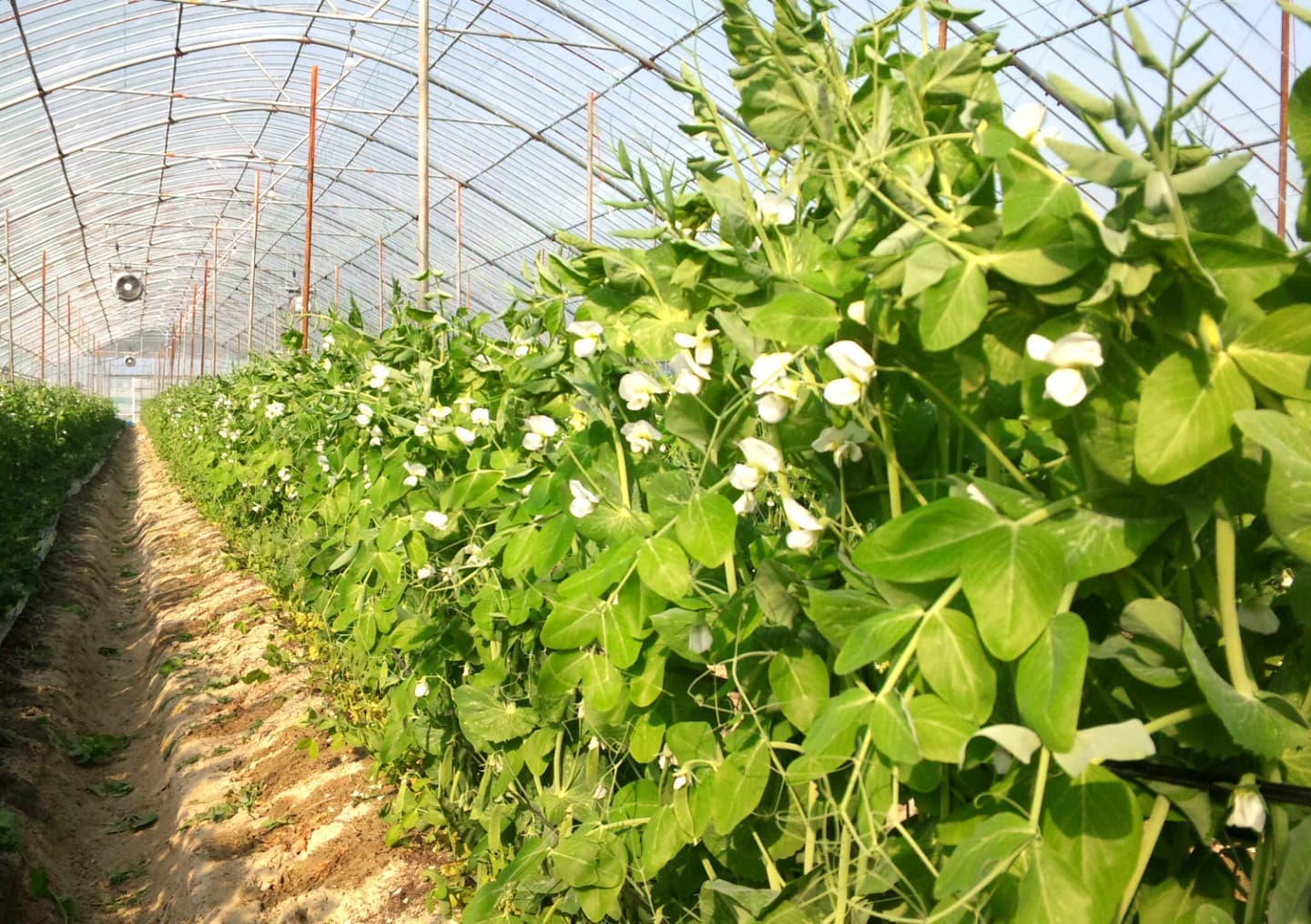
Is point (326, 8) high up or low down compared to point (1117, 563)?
up

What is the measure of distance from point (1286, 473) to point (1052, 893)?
15.0 inches

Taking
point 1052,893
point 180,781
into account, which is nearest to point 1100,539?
point 1052,893

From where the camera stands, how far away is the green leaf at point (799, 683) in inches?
46.1

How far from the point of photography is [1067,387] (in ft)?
2.43

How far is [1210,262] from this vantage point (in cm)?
74

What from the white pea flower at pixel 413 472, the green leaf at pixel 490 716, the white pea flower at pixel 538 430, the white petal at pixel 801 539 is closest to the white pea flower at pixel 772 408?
the white petal at pixel 801 539

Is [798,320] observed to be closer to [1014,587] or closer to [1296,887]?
[1014,587]

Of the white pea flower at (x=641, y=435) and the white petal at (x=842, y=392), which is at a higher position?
the white petal at (x=842, y=392)

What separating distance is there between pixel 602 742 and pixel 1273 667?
108cm

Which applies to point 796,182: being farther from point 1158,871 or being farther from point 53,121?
point 53,121

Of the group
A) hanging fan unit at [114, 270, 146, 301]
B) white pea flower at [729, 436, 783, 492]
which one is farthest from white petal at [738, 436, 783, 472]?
hanging fan unit at [114, 270, 146, 301]

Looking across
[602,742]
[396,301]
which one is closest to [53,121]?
[396,301]

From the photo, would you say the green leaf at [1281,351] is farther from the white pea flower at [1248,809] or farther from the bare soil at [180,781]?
the bare soil at [180,781]

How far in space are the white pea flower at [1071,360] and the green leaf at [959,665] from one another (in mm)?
228
